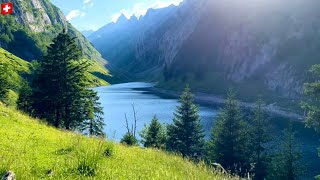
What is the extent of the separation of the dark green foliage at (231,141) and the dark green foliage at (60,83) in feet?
73.1

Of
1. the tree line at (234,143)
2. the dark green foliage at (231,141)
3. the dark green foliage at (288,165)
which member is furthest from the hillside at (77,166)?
the dark green foliage at (231,141)


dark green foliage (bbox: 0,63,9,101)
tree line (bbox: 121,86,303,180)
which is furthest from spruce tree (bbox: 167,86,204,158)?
dark green foliage (bbox: 0,63,9,101)

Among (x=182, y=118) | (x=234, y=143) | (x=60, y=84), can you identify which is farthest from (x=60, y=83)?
(x=234, y=143)

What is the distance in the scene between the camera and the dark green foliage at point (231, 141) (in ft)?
175

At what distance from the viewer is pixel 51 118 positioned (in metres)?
46.7

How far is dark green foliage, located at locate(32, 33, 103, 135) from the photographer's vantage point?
144 ft

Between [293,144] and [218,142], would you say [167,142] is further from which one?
[293,144]

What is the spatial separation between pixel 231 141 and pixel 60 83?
30127 mm

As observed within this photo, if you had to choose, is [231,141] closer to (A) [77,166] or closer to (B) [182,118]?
(B) [182,118]

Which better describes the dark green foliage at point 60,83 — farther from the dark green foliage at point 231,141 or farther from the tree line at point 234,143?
the dark green foliage at point 231,141

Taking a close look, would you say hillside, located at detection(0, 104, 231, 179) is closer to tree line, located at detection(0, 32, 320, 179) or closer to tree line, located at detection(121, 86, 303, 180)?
tree line, located at detection(0, 32, 320, 179)

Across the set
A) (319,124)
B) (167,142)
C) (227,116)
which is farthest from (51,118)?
(319,124)

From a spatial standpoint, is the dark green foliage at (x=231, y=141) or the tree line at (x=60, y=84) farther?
the dark green foliage at (x=231, y=141)

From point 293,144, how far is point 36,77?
41.9 meters
